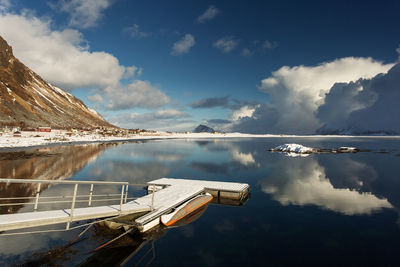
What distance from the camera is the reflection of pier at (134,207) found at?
11.2 metres

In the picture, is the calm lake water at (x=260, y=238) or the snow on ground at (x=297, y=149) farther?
the snow on ground at (x=297, y=149)

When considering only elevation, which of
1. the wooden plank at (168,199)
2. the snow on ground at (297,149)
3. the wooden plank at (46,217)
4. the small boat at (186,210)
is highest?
the snow on ground at (297,149)

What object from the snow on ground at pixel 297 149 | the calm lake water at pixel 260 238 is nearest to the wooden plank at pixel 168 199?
the calm lake water at pixel 260 238

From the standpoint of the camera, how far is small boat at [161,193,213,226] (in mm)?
16719

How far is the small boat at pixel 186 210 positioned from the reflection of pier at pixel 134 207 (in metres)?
0.57

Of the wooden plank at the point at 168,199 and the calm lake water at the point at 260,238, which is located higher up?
the wooden plank at the point at 168,199

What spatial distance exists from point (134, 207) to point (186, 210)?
4.67 metres

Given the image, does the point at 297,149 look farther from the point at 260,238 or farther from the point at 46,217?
the point at 46,217

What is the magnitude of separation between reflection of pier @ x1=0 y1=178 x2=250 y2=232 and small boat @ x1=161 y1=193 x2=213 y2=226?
574mm

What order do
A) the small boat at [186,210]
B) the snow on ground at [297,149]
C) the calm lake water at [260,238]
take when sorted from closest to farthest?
1. the calm lake water at [260,238]
2. the small boat at [186,210]
3. the snow on ground at [297,149]

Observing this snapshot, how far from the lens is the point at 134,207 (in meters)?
16.3

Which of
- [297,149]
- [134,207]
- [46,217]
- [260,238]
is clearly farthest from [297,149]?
[46,217]

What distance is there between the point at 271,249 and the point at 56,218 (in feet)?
40.2

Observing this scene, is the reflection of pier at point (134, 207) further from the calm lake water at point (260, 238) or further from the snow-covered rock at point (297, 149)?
the snow-covered rock at point (297, 149)
